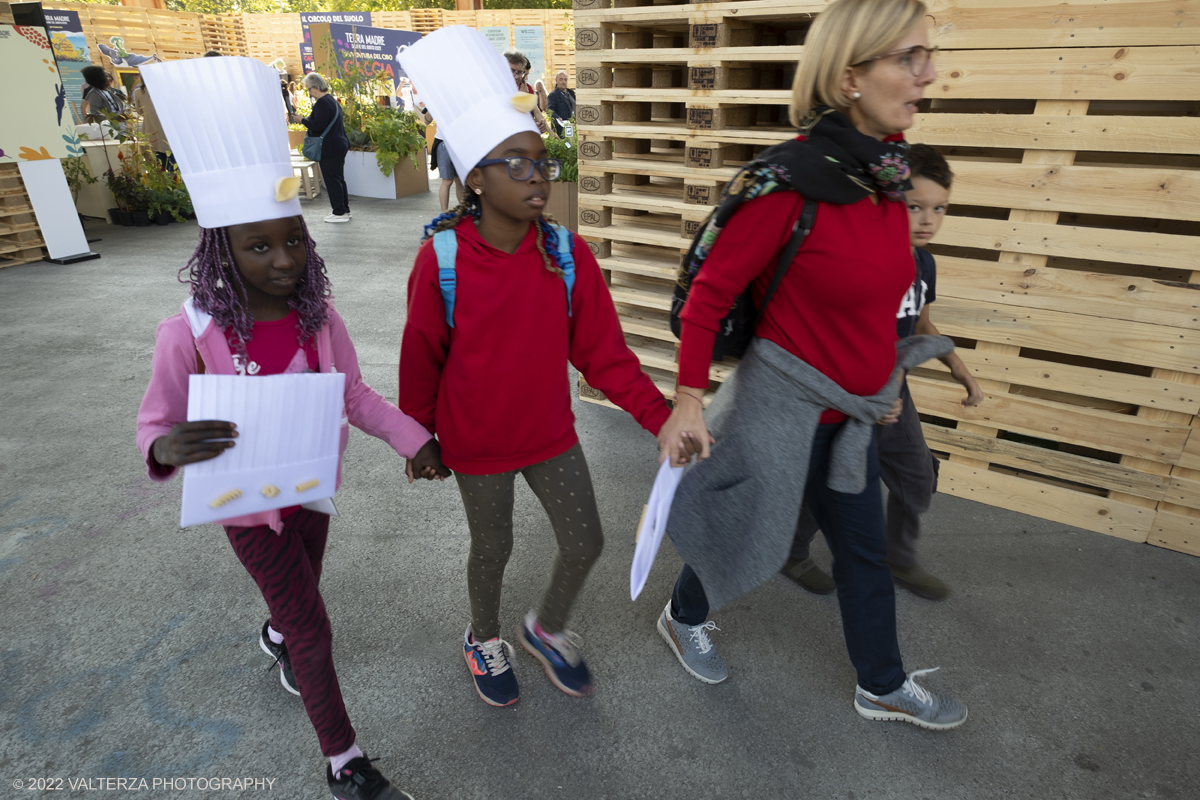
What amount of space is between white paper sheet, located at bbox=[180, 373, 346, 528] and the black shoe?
0.78 m

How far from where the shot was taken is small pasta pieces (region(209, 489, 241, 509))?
1.54m

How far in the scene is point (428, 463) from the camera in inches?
76.1

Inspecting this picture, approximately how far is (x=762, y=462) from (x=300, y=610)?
1.27 meters

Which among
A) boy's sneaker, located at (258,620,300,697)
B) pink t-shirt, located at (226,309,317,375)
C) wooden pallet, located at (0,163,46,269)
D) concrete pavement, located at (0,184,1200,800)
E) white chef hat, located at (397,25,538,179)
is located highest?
white chef hat, located at (397,25,538,179)

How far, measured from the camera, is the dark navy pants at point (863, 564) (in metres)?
2.04

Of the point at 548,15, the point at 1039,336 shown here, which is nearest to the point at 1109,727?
the point at 1039,336

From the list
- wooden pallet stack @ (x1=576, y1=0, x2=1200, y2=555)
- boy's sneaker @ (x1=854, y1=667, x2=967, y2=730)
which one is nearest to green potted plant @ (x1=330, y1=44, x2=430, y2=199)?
wooden pallet stack @ (x1=576, y1=0, x2=1200, y2=555)

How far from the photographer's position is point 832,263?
1.74 m

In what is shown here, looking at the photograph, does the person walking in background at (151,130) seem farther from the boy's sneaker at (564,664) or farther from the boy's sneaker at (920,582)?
the boy's sneaker at (920,582)

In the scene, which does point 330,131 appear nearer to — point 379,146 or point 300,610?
point 379,146

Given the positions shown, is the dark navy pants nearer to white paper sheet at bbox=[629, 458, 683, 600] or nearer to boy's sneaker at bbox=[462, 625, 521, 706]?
white paper sheet at bbox=[629, 458, 683, 600]

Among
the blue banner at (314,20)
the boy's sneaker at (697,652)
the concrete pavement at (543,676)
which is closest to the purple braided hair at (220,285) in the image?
the concrete pavement at (543,676)

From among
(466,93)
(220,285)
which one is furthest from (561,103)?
(220,285)

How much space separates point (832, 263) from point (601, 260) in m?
2.46
